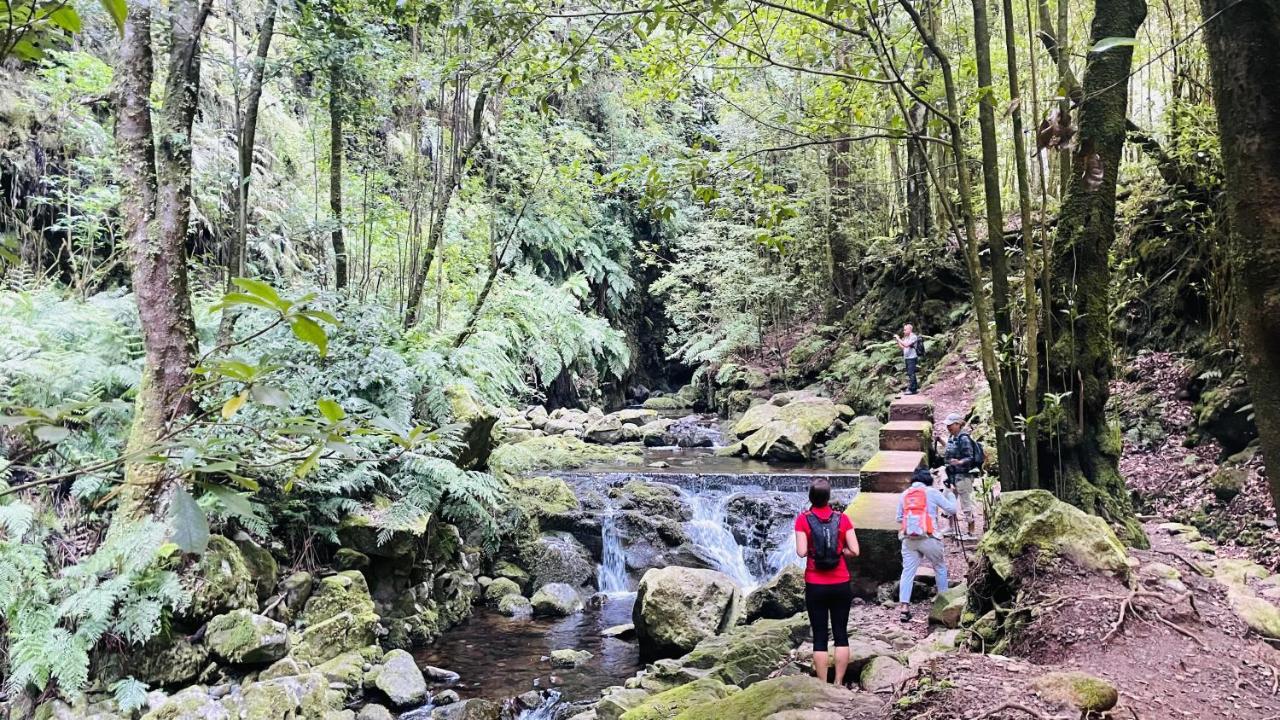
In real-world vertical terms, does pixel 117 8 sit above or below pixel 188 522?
above

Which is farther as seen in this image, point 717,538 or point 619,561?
point 717,538

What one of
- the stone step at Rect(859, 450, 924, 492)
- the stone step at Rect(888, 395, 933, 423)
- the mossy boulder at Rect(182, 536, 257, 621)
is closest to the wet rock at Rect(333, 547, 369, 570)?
the mossy boulder at Rect(182, 536, 257, 621)

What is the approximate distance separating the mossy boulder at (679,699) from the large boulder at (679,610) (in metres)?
2.04

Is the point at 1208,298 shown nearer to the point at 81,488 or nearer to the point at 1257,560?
the point at 1257,560

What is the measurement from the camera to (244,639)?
18.1 ft

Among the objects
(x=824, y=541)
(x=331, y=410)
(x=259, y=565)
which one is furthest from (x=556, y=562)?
(x=331, y=410)

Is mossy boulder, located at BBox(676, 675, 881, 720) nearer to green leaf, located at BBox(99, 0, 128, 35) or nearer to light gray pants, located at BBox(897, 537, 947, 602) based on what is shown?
light gray pants, located at BBox(897, 537, 947, 602)

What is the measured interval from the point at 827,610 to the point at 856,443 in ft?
33.2

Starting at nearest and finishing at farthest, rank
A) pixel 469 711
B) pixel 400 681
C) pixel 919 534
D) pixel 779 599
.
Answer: pixel 469 711 < pixel 400 681 < pixel 919 534 < pixel 779 599

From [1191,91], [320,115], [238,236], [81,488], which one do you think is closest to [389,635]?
[81,488]

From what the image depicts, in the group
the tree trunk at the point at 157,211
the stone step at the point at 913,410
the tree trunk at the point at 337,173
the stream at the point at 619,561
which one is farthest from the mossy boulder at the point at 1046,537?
the tree trunk at the point at 337,173

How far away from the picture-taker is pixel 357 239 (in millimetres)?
10062

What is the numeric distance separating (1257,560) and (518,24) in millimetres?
6657

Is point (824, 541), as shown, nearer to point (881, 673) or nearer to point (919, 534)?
point (881, 673)
